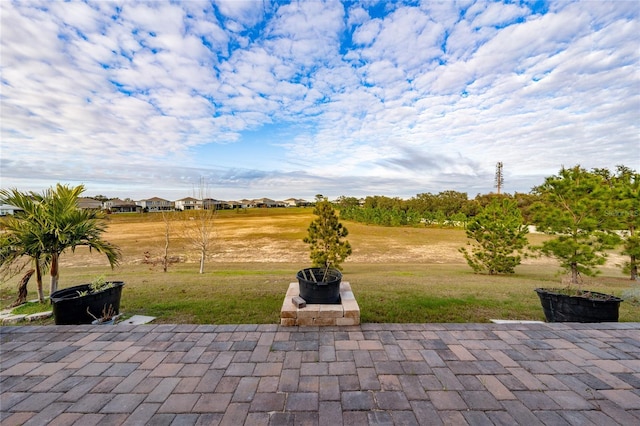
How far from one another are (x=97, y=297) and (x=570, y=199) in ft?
36.9

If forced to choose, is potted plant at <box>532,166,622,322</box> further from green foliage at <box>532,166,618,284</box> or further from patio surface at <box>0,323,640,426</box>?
patio surface at <box>0,323,640,426</box>

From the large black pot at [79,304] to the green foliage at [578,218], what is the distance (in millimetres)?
10465

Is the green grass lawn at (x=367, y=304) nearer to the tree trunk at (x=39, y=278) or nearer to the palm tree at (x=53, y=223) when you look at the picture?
the tree trunk at (x=39, y=278)

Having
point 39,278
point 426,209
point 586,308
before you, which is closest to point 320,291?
point 586,308

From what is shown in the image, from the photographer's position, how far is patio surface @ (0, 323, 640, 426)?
6.31ft

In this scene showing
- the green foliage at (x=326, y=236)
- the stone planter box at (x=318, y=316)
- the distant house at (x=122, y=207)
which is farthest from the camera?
the distant house at (x=122, y=207)

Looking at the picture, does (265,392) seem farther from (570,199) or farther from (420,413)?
(570,199)

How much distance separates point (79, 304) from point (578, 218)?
11.5 m

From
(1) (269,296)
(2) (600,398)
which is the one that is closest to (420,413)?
(2) (600,398)

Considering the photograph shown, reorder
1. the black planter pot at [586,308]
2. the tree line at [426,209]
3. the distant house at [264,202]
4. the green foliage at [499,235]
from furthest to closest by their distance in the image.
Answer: the distant house at [264,202]
the tree line at [426,209]
the green foliage at [499,235]
the black planter pot at [586,308]

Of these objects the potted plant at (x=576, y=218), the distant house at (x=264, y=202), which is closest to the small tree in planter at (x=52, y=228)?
the potted plant at (x=576, y=218)

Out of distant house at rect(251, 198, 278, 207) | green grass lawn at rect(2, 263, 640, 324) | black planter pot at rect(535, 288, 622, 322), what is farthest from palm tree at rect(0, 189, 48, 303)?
distant house at rect(251, 198, 278, 207)

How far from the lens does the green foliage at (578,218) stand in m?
6.83

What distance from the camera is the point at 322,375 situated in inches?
94.1
